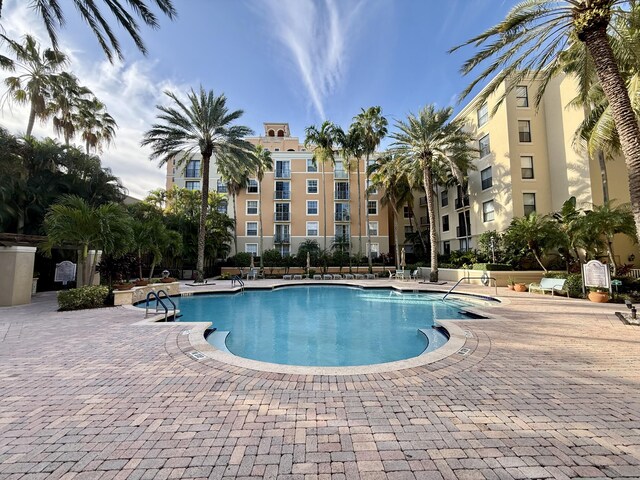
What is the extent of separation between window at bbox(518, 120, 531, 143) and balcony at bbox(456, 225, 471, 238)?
774 centimetres

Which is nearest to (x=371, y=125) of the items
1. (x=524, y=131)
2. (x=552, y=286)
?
(x=524, y=131)

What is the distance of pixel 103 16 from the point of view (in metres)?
7.82

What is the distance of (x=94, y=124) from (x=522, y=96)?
30.7 meters

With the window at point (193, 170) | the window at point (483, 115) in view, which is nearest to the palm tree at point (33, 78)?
the window at point (193, 170)

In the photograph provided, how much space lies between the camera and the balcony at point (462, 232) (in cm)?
2423

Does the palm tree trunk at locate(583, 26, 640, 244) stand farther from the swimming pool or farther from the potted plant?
the swimming pool

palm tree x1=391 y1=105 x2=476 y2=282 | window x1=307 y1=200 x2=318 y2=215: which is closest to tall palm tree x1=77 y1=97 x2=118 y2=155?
window x1=307 y1=200 x2=318 y2=215

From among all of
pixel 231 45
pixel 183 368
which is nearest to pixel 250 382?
pixel 183 368

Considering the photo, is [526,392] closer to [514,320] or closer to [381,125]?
[514,320]

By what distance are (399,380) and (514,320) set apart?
5.46 meters

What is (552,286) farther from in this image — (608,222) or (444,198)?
(444,198)

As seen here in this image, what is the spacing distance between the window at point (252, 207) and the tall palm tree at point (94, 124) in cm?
1365

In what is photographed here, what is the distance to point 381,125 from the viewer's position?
25.0 metres

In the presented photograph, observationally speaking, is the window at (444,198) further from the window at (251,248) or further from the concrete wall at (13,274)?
the concrete wall at (13,274)
